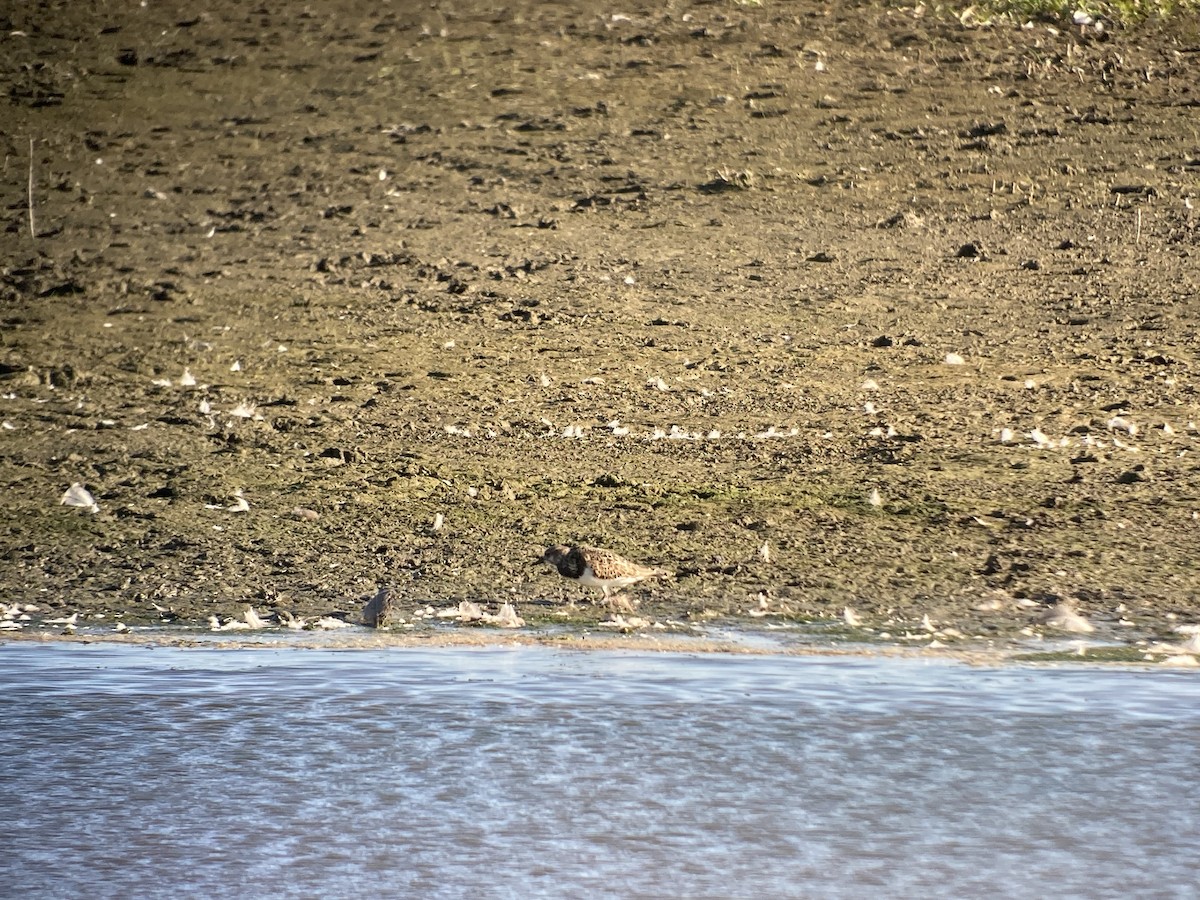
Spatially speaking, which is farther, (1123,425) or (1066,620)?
(1123,425)

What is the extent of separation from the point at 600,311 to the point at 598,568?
9.77ft

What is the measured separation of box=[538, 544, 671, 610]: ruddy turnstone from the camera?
5.50 meters

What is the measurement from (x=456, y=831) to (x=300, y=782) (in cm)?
43

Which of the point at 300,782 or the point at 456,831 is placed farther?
the point at 300,782

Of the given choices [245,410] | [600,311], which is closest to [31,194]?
[245,410]

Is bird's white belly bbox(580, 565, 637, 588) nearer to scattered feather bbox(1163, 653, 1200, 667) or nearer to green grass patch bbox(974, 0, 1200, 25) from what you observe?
scattered feather bbox(1163, 653, 1200, 667)

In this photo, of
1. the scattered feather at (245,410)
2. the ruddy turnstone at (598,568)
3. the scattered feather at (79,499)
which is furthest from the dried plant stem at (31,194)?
the ruddy turnstone at (598,568)

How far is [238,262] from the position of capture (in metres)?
9.16

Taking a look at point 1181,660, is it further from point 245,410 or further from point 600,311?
point 600,311

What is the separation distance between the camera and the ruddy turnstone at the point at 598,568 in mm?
5496

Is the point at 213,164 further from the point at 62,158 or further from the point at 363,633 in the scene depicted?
the point at 363,633

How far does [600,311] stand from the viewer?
8.36m

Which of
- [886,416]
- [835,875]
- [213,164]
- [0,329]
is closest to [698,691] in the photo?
[835,875]

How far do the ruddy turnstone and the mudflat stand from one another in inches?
2.6
